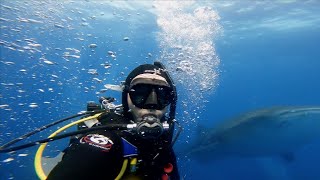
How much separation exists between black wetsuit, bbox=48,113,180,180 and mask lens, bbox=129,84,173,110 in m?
0.27

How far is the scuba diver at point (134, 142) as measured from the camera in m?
2.40

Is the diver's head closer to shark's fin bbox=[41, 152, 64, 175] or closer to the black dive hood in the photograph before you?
the black dive hood

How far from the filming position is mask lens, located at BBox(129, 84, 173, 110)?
348 centimetres

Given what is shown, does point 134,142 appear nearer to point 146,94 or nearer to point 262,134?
point 146,94

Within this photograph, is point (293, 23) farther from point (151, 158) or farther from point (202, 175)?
point (151, 158)

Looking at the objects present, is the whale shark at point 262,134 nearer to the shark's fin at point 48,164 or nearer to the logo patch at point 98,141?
the shark's fin at point 48,164

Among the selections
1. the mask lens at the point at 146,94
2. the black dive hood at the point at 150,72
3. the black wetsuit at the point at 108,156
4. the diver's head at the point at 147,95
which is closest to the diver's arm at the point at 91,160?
the black wetsuit at the point at 108,156

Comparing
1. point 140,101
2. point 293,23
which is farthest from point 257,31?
point 140,101

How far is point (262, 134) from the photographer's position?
1411 centimetres

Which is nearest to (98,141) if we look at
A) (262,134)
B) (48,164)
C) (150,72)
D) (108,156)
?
(108,156)

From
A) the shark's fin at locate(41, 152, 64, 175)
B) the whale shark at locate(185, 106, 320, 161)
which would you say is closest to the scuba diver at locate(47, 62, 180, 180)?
the shark's fin at locate(41, 152, 64, 175)

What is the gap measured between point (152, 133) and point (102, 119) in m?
0.67

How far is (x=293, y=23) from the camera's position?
29547 millimetres

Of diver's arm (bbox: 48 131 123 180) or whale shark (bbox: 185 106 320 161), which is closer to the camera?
diver's arm (bbox: 48 131 123 180)
